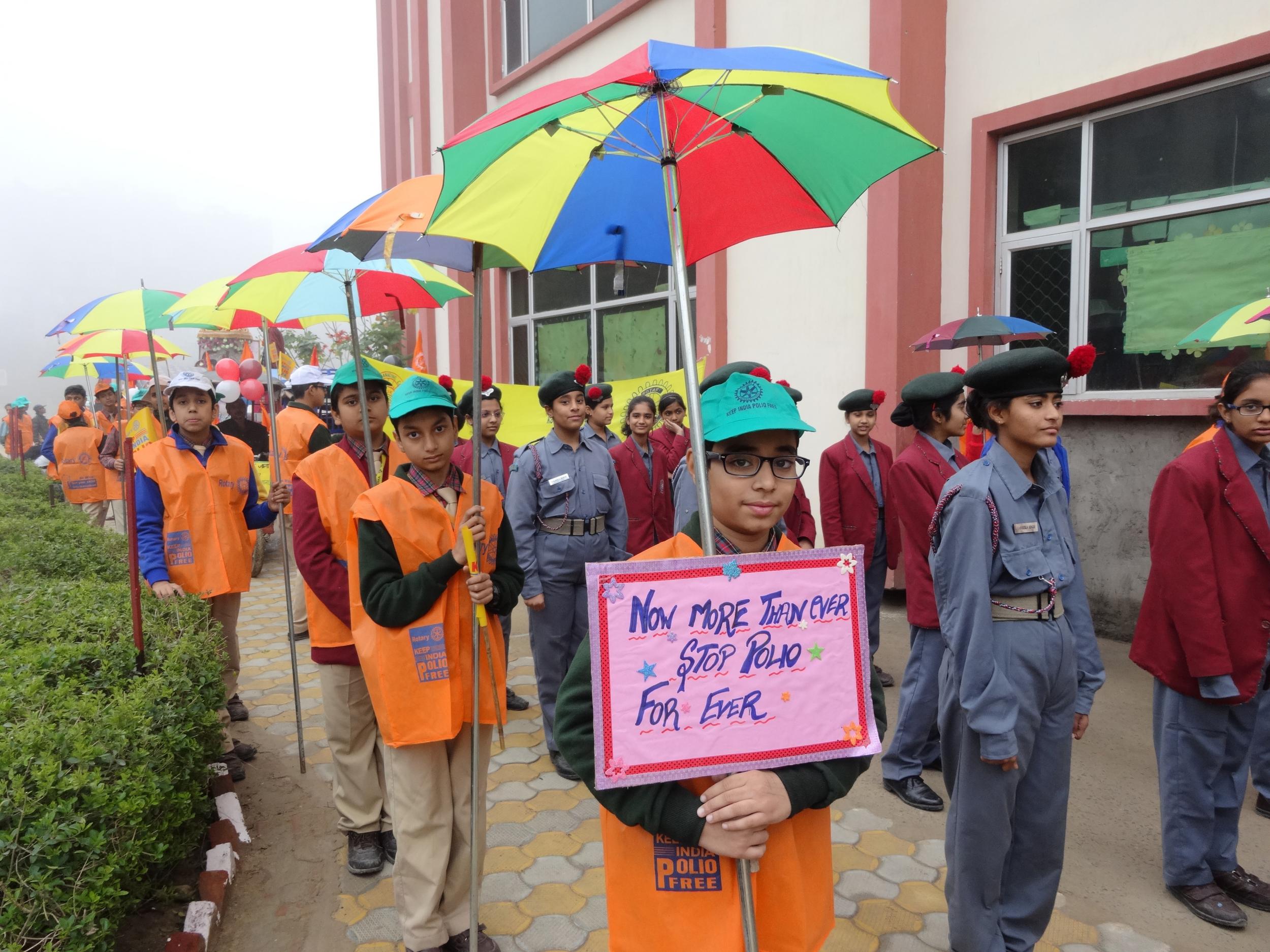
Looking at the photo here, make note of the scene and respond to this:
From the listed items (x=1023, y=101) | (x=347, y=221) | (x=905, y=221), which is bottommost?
(x=347, y=221)

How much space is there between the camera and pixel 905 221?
22.2ft

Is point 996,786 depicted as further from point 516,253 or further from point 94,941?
point 94,941

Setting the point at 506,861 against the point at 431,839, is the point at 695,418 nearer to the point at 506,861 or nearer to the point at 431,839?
the point at 431,839

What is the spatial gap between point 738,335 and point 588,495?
14.8 feet

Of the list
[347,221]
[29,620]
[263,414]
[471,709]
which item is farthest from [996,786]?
[263,414]

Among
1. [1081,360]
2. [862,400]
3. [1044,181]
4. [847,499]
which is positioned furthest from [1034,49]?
[1081,360]

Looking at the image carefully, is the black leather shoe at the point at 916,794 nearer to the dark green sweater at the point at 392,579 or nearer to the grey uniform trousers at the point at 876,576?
the grey uniform trousers at the point at 876,576

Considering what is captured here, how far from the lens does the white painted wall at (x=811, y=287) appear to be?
24.0 ft

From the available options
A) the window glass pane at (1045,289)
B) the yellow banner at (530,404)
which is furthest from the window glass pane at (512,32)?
the window glass pane at (1045,289)

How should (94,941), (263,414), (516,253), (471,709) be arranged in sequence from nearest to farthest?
1. (94,941)
2. (516,253)
3. (471,709)
4. (263,414)

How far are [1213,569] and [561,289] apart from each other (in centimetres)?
975

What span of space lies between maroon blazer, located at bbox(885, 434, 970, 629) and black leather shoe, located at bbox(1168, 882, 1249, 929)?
1.41m

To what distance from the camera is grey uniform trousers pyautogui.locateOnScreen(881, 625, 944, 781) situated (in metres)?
4.17

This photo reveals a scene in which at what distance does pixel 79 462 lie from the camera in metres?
11.2
